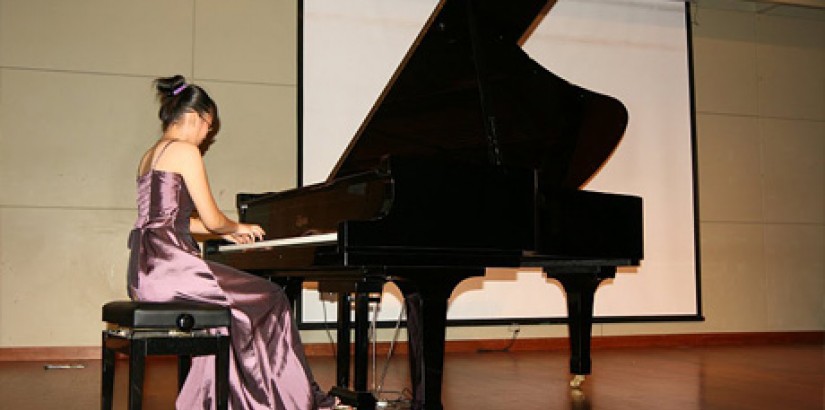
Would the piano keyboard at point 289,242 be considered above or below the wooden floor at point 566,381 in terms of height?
above

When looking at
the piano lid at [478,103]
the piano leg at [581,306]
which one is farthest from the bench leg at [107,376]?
the piano leg at [581,306]

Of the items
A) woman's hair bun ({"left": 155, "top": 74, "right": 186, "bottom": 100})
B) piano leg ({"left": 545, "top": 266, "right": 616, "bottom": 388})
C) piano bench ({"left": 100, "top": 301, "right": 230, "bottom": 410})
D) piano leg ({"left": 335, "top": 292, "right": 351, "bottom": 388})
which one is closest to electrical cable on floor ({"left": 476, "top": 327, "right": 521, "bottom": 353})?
piano leg ({"left": 545, "top": 266, "right": 616, "bottom": 388})

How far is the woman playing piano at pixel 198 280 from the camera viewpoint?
115 inches

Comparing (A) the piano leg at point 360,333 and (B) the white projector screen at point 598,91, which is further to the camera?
(B) the white projector screen at point 598,91

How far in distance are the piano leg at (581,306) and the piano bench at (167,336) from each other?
191cm

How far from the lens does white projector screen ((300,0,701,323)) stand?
601 centimetres

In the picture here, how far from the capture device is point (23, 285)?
18.2 feet

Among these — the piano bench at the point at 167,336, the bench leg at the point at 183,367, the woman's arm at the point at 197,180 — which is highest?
the woman's arm at the point at 197,180

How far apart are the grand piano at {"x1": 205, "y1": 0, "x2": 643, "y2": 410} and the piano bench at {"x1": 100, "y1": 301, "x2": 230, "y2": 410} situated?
1.24ft

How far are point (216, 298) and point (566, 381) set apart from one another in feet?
7.20

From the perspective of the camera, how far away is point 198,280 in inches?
115

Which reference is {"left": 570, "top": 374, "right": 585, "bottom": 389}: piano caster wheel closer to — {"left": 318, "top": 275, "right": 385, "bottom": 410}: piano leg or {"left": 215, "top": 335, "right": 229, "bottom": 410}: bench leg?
{"left": 318, "top": 275, "right": 385, "bottom": 410}: piano leg

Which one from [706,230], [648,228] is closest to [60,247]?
[648,228]

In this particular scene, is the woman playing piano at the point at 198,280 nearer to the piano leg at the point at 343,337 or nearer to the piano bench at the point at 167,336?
the piano bench at the point at 167,336
